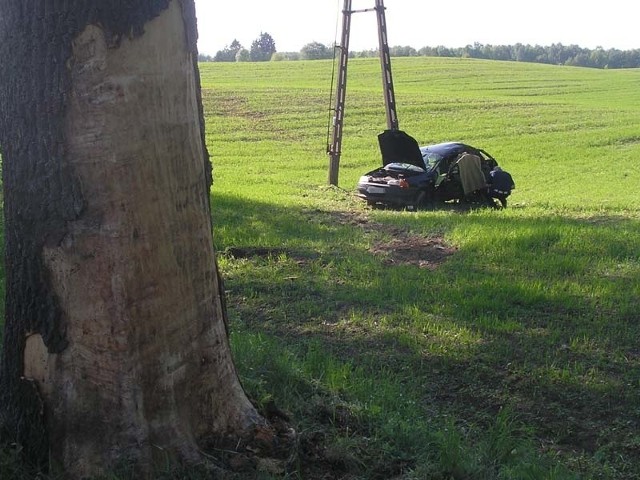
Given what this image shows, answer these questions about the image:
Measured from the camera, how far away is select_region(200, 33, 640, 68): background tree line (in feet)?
338

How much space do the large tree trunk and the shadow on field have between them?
2105 millimetres

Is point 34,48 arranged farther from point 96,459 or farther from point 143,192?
point 96,459

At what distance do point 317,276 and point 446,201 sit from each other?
928 centimetres

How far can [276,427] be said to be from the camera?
3.57 meters

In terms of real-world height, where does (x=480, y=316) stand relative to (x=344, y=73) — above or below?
below

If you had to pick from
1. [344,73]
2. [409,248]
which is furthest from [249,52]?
[409,248]

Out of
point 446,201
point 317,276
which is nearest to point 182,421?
point 317,276

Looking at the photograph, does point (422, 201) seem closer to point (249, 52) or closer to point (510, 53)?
point (249, 52)

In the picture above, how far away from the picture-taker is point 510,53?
11769cm

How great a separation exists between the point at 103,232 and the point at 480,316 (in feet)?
14.1

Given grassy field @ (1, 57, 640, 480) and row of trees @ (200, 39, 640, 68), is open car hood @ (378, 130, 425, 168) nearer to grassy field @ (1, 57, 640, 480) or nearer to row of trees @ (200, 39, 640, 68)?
grassy field @ (1, 57, 640, 480)

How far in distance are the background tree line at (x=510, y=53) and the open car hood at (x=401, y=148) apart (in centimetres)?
8378

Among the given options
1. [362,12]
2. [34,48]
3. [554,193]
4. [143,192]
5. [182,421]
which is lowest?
[554,193]

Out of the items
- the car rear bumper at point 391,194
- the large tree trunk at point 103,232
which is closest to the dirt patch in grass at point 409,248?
the car rear bumper at point 391,194
